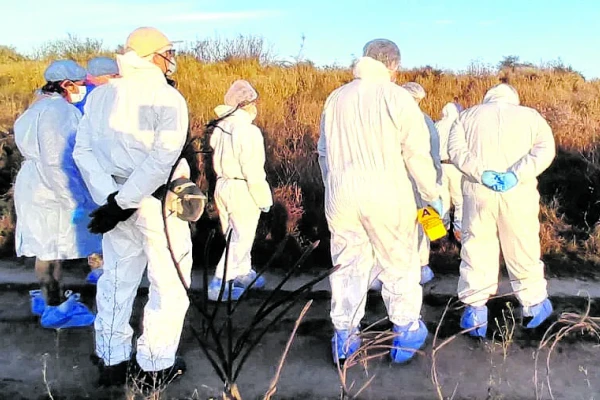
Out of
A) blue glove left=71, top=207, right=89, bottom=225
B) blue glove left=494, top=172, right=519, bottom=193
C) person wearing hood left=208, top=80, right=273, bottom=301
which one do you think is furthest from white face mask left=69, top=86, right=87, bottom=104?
blue glove left=494, top=172, right=519, bottom=193

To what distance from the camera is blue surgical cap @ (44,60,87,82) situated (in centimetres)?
454

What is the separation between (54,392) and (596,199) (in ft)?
23.1

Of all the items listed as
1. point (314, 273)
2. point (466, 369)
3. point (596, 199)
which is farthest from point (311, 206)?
point (466, 369)

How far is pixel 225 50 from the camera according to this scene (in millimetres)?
16047

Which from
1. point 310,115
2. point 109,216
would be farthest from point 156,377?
point 310,115

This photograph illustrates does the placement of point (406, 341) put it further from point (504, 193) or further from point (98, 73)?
point (98, 73)

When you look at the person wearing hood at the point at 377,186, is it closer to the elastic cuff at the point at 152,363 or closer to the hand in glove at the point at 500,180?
the hand in glove at the point at 500,180

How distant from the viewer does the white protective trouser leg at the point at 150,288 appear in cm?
363

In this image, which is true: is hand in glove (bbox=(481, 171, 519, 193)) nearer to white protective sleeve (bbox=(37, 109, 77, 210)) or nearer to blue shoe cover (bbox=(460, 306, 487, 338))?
blue shoe cover (bbox=(460, 306, 487, 338))

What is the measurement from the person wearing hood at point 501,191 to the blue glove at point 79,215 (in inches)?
105

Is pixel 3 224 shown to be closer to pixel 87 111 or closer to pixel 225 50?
pixel 87 111

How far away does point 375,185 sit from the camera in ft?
12.8

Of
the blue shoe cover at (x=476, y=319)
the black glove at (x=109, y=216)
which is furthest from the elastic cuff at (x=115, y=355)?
the blue shoe cover at (x=476, y=319)

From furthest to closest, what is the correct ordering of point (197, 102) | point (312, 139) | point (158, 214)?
point (197, 102) < point (312, 139) < point (158, 214)
